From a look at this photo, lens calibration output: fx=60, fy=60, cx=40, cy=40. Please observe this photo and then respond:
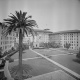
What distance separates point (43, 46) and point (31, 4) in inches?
1359

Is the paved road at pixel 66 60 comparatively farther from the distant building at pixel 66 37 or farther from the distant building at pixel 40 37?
the distant building at pixel 40 37

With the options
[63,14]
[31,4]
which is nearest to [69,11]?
[63,14]

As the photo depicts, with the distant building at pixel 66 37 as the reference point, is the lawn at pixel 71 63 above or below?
below

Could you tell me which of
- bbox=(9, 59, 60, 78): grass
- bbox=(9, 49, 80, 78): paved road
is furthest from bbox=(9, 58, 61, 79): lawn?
bbox=(9, 49, 80, 78): paved road

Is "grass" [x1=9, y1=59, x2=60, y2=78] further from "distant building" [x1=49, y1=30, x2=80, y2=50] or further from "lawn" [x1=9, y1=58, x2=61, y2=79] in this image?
"distant building" [x1=49, y1=30, x2=80, y2=50]

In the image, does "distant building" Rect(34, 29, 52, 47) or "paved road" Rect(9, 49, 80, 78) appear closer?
"paved road" Rect(9, 49, 80, 78)

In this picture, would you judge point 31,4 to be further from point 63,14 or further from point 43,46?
point 43,46

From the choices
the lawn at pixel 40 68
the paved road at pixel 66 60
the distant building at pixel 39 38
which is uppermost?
the distant building at pixel 39 38

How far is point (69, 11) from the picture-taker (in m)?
4.07

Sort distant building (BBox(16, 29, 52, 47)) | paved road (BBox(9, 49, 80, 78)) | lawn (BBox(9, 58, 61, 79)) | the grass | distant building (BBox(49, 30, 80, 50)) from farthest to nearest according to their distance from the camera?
distant building (BBox(16, 29, 52, 47)), distant building (BBox(49, 30, 80, 50)), paved road (BBox(9, 49, 80, 78)), lawn (BBox(9, 58, 61, 79)), the grass

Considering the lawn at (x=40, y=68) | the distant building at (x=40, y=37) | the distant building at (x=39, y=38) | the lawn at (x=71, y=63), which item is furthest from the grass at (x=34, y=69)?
the distant building at (x=40, y=37)

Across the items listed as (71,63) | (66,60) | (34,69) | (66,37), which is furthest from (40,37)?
(34,69)

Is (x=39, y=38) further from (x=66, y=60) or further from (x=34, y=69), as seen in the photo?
(x=34, y=69)

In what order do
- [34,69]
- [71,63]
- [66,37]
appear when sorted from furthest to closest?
[66,37], [71,63], [34,69]
